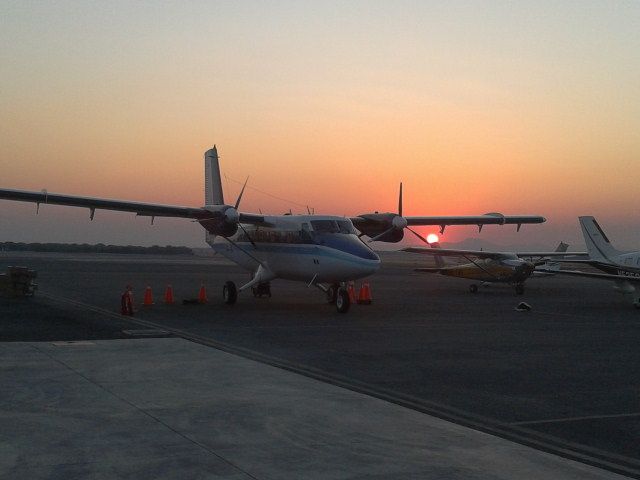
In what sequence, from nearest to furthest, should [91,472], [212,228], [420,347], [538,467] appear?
[91,472] → [538,467] → [420,347] → [212,228]

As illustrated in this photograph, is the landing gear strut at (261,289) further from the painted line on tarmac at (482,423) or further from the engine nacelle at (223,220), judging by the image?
the painted line on tarmac at (482,423)

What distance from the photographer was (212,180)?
30.1 meters

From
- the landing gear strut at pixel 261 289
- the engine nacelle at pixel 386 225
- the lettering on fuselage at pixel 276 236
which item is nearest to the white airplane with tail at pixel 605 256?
the engine nacelle at pixel 386 225

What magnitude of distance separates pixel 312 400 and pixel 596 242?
27.9 meters

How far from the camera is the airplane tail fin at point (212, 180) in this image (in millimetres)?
29719

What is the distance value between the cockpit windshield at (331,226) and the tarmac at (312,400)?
15.9 feet

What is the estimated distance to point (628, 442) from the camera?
730 cm

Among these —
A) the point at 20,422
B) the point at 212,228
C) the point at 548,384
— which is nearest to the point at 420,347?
the point at 548,384

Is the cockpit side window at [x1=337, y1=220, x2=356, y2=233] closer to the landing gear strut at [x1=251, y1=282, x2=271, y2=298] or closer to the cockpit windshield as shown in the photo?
the cockpit windshield

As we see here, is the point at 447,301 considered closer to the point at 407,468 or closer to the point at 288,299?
the point at 288,299

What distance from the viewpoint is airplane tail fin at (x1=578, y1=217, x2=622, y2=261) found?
32625mm

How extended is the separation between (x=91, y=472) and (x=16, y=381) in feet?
14.3

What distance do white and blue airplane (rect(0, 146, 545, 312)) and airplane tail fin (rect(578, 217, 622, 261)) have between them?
9669 millimetres

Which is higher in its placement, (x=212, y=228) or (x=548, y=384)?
(x=212, y=228)
